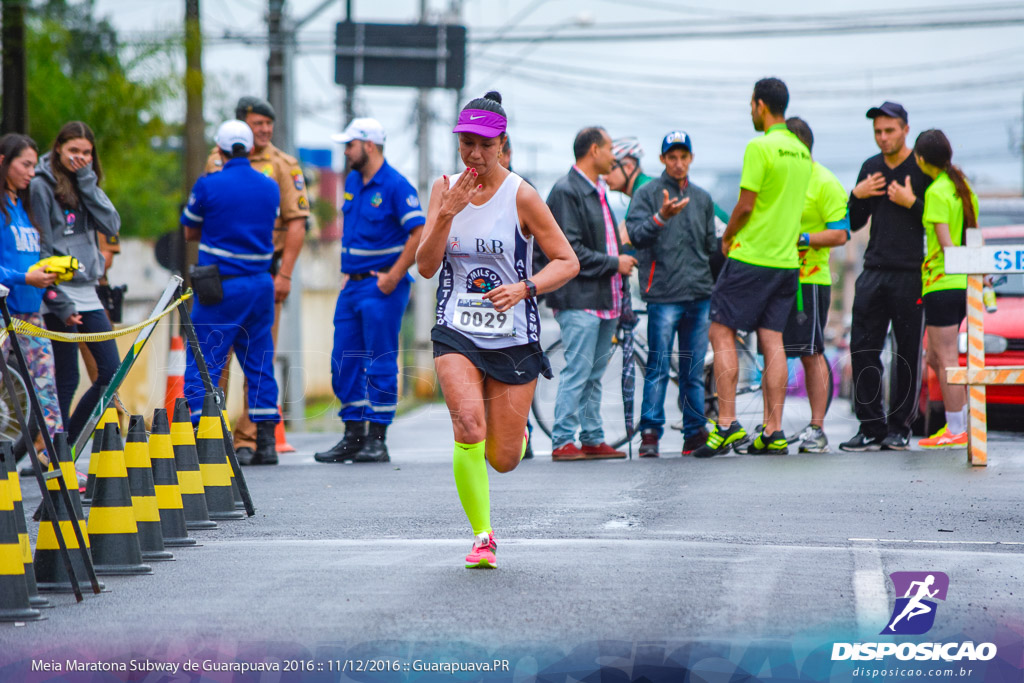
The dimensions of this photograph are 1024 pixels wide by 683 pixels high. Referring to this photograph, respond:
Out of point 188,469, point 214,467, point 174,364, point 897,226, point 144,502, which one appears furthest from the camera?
point 174,364

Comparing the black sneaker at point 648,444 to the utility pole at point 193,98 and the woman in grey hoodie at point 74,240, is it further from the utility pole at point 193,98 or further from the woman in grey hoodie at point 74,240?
the utility pole at point 193,98

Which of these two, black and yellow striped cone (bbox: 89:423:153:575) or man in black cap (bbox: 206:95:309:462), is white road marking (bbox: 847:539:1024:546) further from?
man in black cap (bbox: 206:95:309:462)

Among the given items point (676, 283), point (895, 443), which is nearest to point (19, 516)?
point (676, 283)

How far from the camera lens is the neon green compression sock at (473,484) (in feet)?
18.2

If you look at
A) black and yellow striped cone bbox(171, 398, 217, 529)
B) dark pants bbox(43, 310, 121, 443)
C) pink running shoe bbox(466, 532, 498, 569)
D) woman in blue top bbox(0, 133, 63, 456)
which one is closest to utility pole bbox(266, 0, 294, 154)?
dark pants bbox(43, 310, 121, 443)

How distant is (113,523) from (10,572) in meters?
0.84

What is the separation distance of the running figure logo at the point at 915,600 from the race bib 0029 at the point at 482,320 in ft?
5.95

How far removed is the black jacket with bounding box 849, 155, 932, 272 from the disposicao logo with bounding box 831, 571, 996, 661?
460cm

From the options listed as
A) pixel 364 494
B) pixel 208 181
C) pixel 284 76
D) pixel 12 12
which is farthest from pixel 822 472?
pixel 284 76

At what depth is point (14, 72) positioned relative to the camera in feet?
50.3

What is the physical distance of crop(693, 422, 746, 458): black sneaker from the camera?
9367mm

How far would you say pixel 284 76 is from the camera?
20.8 m

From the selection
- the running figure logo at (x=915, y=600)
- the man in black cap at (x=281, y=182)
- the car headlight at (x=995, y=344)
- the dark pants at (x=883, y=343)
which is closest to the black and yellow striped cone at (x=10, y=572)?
the running figure logo at (x=915, y=600)

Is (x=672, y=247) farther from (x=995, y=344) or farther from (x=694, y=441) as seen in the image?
(x=995, y=344)
